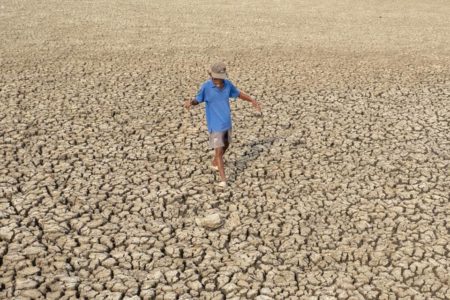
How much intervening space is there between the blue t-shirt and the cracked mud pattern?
2.49 ft

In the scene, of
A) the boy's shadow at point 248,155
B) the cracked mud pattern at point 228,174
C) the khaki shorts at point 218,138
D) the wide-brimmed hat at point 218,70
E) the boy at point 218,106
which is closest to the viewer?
the cracked mud pattern at point 228,174

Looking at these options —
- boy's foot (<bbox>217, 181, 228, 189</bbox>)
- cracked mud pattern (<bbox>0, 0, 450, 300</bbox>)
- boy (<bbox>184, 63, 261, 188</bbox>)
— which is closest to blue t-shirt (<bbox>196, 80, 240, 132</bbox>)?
boy (<bbox>184, 63, 261, 188</bbox>)

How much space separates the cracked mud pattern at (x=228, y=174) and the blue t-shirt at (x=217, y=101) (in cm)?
76

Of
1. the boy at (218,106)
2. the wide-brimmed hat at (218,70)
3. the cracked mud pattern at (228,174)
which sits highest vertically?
the wide-brimmed hat at (218,70)

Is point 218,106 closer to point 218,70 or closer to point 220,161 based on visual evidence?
point 218,70

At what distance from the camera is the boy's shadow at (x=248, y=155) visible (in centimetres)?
586

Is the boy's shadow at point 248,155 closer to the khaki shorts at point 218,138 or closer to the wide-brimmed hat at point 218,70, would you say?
the khaki shorts at point 218,138

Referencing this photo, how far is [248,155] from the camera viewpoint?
6301mm

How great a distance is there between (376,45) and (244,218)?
375 inches

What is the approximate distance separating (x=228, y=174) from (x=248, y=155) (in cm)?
63

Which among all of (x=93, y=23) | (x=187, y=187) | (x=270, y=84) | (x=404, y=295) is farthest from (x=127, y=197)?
(x=93, y=23)

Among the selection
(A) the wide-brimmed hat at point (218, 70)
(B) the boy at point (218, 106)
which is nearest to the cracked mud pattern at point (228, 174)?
(B) the boy at point (218, 106)

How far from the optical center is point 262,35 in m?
13.4

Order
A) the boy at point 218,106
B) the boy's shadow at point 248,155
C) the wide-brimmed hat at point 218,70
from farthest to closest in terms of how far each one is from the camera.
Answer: the boy's shadow at point 248,155 → the boy at point 218,106 → the wide-brimmed hat at point 218,70
